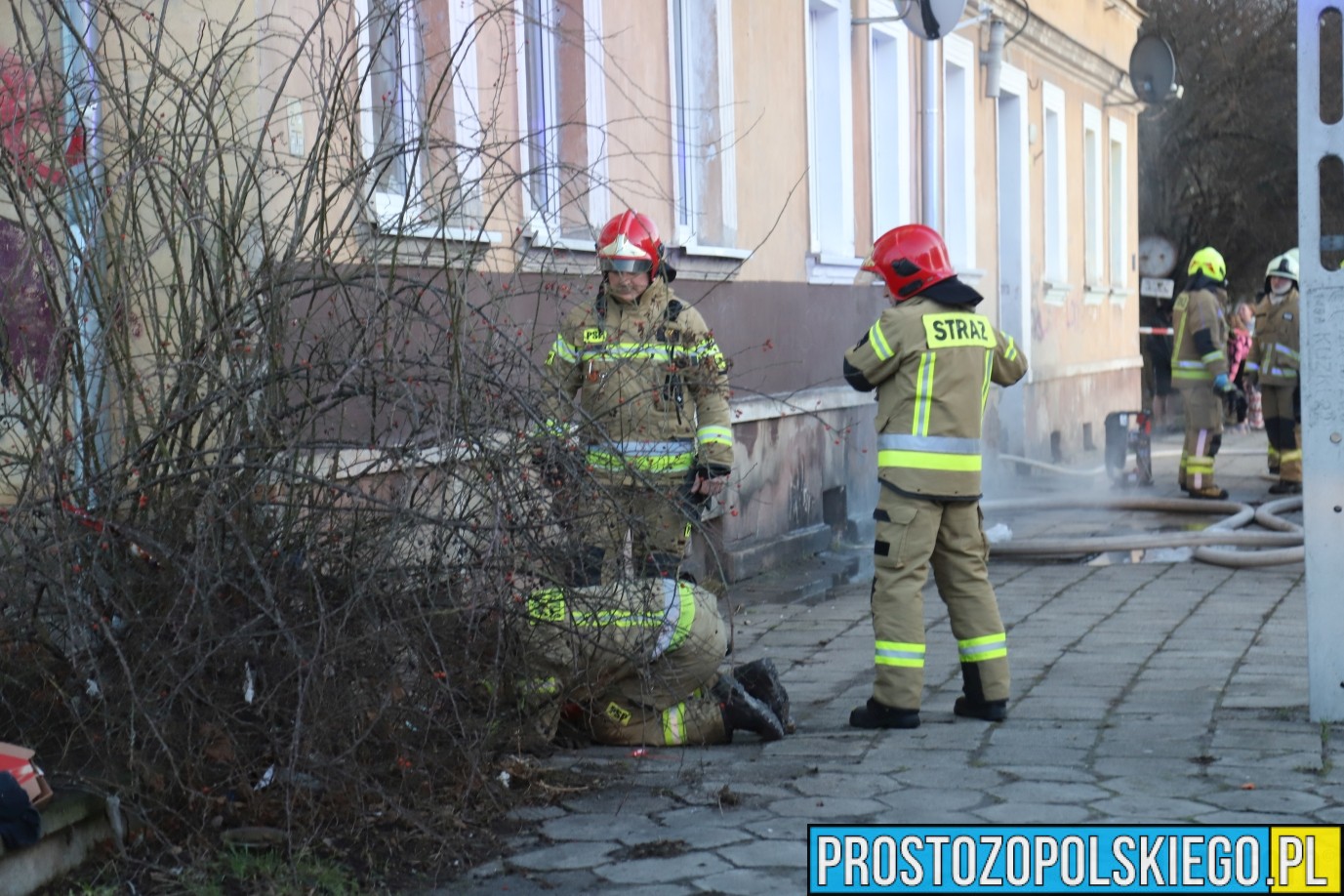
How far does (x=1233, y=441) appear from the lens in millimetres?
22125

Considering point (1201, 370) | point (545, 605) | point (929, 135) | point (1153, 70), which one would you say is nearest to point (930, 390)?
point (545, 605)

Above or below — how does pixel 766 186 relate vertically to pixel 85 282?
above

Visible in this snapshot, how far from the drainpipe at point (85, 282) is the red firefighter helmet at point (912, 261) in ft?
8.81

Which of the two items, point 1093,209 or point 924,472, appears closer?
point 924,472

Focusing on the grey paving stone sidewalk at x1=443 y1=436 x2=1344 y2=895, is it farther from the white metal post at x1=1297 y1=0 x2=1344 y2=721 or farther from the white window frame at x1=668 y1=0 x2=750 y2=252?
the white window frame at x1=668 y1=0 x2=750 y2=252

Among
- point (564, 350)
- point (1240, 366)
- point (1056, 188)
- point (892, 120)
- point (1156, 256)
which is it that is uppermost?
point (892, 120)

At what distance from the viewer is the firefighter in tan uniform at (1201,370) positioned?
46.6ft

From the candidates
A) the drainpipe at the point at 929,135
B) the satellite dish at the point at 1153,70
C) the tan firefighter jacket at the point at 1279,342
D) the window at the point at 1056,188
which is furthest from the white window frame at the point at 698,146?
the satellite dish at the point at 1153,70

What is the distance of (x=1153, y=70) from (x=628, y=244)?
13.6 metres

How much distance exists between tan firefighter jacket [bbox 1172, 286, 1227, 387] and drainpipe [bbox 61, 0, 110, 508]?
11110mm

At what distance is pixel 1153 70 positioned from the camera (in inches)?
735

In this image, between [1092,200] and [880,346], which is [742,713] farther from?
[1092,200]

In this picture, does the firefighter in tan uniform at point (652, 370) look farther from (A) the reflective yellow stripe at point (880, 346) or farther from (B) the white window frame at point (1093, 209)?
(B) the white window frame at point (1093, 209)

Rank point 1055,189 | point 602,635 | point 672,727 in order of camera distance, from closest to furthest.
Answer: point 602,635 → point 672,727 → point 1055,189
